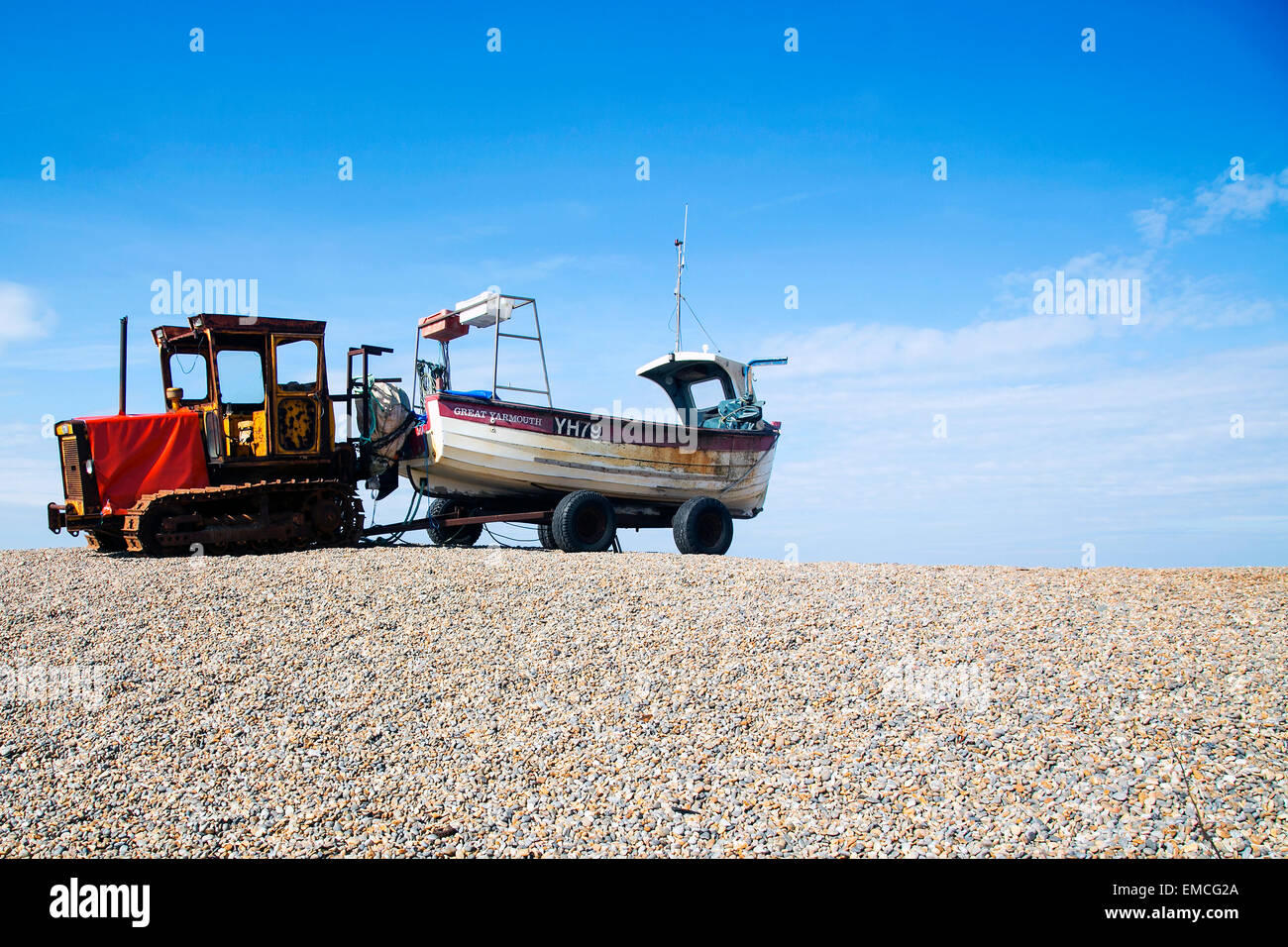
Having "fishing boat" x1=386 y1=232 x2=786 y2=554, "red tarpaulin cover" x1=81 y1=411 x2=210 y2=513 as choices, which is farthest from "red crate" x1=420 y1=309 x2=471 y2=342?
"red tarpaulin cover" x1=81 y1=411 x2=210 y2=513

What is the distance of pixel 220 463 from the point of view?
11398mm

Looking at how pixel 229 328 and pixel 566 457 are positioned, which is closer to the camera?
pixel 229 328

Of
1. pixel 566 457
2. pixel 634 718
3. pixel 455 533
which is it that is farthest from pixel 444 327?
pixel 634 718

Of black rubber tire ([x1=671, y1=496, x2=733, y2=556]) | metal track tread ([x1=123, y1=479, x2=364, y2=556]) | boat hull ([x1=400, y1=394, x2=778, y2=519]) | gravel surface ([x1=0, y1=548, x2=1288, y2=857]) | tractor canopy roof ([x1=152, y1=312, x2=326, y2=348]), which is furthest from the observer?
black rubber tire ([x1=671, y1=496, x2=733, y2=556])

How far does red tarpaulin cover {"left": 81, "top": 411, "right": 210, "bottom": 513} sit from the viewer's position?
11.0 meters

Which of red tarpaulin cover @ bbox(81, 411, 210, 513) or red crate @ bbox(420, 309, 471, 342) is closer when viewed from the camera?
red tarpaulin cover @ bbox(81, 411, 210, 513)

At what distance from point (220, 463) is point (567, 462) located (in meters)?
4.77

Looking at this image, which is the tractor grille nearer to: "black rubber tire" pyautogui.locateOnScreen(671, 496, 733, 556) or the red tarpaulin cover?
the red tarpaulin cover

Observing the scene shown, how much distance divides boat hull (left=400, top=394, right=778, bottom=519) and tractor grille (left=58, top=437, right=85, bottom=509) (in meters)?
4.05

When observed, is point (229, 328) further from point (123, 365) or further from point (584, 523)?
point (584, 523)

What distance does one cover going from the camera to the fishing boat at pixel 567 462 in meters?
12.6

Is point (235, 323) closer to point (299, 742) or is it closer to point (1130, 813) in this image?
point (299, 742)

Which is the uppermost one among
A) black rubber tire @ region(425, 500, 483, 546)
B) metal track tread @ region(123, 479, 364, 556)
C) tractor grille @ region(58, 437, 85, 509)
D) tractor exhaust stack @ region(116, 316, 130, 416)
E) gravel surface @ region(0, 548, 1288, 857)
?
tractor exhaust stack @ region(116, 316, 130, 416)

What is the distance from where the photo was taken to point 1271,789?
4867 mm
